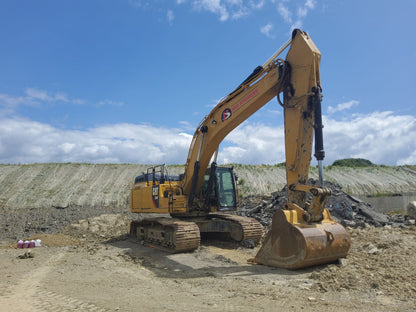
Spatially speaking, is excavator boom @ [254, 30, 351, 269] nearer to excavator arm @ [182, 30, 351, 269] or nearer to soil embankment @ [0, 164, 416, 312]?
excavator arm @ [182, 30, 351, 269]

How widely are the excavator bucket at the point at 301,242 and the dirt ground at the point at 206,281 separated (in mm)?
219

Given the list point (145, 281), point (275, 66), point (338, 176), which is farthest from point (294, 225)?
point (338, 176)

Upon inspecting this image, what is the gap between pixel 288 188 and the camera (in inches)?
279

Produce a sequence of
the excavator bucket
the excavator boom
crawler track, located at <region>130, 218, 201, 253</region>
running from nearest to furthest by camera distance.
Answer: the excavator bucket → the excavator boom → crawler track, located at <region>130, 218, 201, 253</region>

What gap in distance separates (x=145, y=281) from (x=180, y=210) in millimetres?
4168

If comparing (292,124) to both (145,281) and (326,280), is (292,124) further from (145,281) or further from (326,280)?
(145,281)

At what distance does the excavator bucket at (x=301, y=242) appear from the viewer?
624 centimetres

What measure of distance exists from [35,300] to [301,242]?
4.58 meters

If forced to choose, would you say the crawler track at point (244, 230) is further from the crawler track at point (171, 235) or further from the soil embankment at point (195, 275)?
the crawler track at point (171, 235)

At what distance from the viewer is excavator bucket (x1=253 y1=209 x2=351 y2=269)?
20.5 feet

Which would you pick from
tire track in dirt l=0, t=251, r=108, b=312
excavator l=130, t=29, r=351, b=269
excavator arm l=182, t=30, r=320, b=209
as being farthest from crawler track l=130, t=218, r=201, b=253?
tire track in dirt l=0, t=251, r=108, b=312

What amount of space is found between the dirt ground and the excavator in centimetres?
43

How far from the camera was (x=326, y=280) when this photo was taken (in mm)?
5668

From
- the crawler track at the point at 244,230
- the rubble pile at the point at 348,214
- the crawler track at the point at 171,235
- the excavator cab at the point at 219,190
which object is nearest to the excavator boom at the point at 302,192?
the crawler track at the point at 171,235
